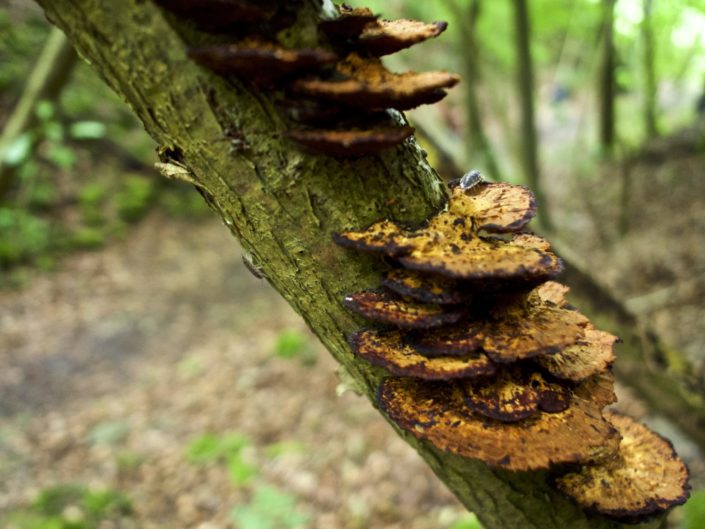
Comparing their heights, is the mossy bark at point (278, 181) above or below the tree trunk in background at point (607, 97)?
below

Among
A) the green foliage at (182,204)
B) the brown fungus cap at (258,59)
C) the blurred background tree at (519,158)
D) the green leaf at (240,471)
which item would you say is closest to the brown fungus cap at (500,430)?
the brown fungus cap at (258,59)

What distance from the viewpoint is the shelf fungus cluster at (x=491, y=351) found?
39.1 inches

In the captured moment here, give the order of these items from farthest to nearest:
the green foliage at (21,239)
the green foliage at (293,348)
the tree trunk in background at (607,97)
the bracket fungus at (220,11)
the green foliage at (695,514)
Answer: the tree trunk in background at (607,97) → the green foliage at (21,239) → the green foliage at (293,348) → the green foliage at (695,514) → the bracket fungus at (220,11)

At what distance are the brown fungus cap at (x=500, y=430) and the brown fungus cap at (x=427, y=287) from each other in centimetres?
22

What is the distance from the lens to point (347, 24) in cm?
95

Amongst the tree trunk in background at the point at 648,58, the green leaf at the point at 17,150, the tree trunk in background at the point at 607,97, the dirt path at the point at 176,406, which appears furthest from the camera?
the tree trunk in background at the point at 607,97

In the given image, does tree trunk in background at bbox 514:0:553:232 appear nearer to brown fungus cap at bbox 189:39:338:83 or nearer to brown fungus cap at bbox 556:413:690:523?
brown fungus cap at bbox 556:413:690:523

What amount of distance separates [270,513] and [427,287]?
3756 mm

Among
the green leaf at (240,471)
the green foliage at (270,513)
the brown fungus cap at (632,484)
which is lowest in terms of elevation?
the brown fungus cap at (632,484)

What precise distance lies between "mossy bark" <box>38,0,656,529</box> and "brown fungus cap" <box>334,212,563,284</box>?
0.18ft

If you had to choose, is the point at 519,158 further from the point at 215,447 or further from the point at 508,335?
the point at 508,335

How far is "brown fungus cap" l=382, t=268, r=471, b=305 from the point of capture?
39.3 inches

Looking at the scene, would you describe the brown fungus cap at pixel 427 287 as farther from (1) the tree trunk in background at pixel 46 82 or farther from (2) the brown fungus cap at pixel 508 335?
(1) the tree trunk in background at pixel 46 82

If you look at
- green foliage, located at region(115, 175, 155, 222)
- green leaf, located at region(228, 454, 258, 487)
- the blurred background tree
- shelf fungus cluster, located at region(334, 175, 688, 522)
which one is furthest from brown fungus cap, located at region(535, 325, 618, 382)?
green foliage, located at region(115, 175, 155, 222)
